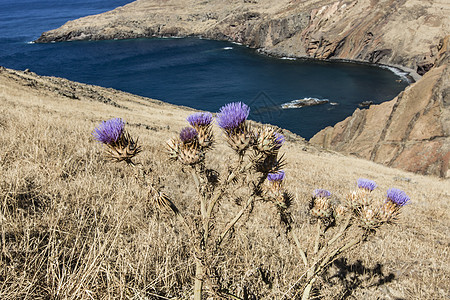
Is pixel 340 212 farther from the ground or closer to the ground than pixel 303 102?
farther from the ground

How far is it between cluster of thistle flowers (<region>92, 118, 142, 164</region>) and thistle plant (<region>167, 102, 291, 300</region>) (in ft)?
1.07

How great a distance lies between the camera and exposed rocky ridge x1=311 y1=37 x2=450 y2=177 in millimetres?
19625

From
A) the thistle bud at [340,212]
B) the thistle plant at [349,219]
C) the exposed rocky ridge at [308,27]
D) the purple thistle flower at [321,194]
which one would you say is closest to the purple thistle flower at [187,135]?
the thistle plant at [349,219]

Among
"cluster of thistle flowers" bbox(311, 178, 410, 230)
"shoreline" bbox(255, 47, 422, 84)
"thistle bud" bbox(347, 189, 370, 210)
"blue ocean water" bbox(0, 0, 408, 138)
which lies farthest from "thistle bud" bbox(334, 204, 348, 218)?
"shoreline" bbox(255, 47, 422, 84)

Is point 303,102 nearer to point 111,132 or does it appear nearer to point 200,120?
point 200,120

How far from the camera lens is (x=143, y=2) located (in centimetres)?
16488

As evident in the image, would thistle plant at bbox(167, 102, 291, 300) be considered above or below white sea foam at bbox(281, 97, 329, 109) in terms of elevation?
Answer: above

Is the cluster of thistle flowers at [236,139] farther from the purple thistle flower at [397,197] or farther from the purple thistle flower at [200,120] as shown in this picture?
the purple thistle flower at [397,197]

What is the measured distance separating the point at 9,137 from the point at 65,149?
1106mm

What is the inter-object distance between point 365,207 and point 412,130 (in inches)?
904

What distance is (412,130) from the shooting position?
2164 centimetres

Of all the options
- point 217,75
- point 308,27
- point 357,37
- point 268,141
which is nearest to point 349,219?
point 268,141

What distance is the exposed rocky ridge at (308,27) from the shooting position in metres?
68.6

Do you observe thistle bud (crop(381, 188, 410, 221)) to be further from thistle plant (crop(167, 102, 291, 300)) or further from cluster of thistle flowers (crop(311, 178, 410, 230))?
thistle plant (crop(167, 102, 291, 300))
